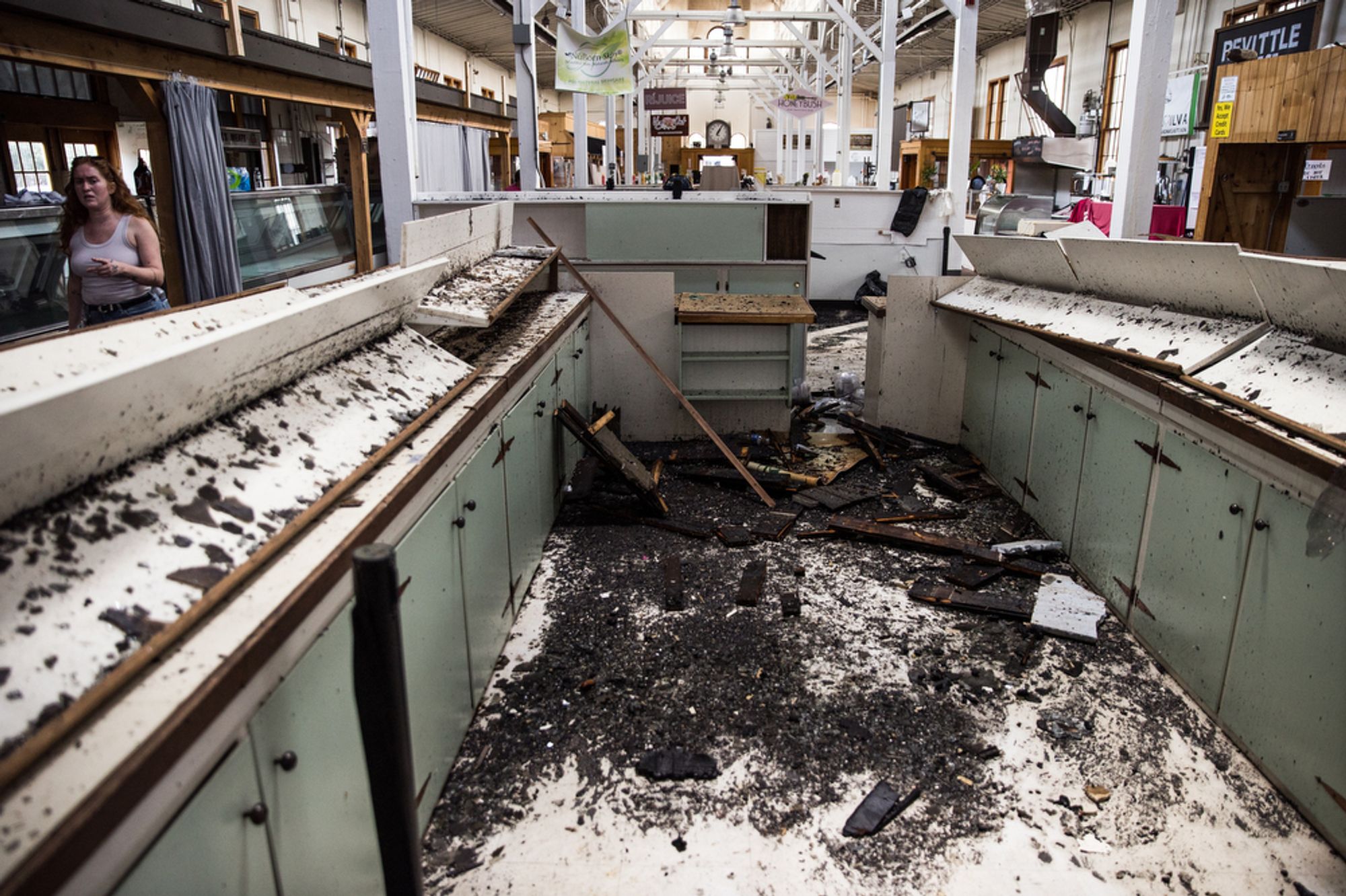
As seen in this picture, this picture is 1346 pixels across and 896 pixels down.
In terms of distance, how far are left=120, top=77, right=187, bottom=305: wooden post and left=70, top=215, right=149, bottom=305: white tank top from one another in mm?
2035

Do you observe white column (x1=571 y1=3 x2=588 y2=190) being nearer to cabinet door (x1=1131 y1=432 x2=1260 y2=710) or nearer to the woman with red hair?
the woman with red hair

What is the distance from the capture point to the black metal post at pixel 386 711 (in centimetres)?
113

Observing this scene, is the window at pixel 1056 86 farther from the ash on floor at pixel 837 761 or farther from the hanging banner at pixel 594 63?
the ash on floor at pixel 837 761

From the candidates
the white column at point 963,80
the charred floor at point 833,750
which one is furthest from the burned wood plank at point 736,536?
the white column at point 963,80

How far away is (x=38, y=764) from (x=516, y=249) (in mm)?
3982

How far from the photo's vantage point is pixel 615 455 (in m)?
4.06

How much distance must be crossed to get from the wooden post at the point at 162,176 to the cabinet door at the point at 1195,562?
581 cm

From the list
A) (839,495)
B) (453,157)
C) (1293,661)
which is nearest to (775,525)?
(839,495)

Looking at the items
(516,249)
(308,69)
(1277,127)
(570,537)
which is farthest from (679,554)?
(308,69)

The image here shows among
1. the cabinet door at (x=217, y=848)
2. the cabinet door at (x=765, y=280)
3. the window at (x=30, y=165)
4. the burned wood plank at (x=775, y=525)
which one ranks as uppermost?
the window at (x=30, y=165)

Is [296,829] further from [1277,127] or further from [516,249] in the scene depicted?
[1277,127]

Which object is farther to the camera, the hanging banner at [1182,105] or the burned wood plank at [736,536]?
the hanging banner at [1182,105]

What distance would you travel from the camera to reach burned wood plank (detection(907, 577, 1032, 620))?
3260mm

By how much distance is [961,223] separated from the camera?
878 cm
